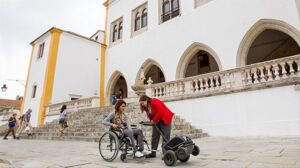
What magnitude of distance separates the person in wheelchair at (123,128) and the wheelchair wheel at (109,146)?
146 millimetres

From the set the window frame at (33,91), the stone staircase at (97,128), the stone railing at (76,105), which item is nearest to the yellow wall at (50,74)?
the stone railing at (76,105)

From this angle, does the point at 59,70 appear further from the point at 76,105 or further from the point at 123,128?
the point at 123,128

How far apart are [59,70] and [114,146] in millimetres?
14663

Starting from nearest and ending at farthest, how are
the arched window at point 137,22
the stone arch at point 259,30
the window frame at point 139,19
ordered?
the stone arch at point 259,30, the window frame at point 139,19, the arched window at point 137,22

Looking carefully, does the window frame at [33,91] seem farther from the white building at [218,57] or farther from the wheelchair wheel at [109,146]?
the wheelchair wheel at [109,146]

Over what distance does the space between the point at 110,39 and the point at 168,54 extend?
7742mm

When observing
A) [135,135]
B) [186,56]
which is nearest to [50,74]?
[186,56]

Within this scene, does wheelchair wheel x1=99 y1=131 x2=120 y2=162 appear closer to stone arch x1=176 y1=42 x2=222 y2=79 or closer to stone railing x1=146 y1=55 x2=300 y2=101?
stone railing x1=146 y1=55 x2=300 y2=101

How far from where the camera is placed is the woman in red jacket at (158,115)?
3.55 m

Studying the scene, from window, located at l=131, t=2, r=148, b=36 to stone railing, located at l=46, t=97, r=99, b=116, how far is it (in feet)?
21.5

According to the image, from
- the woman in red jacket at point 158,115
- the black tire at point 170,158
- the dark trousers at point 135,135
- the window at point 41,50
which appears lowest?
the black tire at point 170,158

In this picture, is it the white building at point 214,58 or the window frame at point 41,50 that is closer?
the white building at point 214,58

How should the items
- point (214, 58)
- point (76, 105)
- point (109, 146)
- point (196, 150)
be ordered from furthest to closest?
point (76, 105)
point (214, 58)
point (109, 146)
point (196, 150)

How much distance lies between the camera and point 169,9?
1468cm
